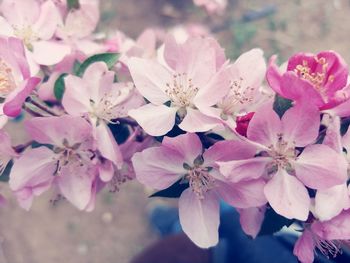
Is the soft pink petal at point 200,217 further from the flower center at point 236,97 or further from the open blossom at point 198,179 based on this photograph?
the flower center at point 236,97

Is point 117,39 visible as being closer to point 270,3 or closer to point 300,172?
point 300,172

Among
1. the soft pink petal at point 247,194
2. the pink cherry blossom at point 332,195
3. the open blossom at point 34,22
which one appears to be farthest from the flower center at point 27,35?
the pink cherry blossom at point 332,195

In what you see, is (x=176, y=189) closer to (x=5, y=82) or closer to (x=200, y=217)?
(x=200, y=217)

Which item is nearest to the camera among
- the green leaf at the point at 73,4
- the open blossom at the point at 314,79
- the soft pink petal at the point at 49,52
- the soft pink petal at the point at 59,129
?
the open blossom at the point at 314,79

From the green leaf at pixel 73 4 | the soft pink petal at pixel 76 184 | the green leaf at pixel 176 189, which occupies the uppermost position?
the green leaf at pixel 73 4

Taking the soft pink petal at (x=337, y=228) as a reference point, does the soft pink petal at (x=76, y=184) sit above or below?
below

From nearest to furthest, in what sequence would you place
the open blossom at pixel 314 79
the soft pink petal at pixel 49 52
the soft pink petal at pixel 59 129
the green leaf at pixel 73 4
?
the open blossom at pixel 314 79 < the soft pink petal at pixel 59 129 < the soft pink petal at pixel 49 52 < the green leaf at pixel 73 4

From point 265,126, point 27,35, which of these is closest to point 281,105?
point 265,126
